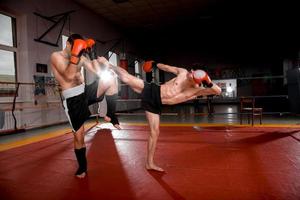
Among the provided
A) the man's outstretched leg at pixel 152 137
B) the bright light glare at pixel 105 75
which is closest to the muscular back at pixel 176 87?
the man's outstretched leg at pixel 152 137

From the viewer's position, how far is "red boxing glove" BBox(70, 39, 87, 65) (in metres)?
1.77

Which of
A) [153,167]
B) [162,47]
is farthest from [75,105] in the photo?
[162,47]

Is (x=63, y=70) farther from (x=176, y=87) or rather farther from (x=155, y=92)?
(x=176, y=87)

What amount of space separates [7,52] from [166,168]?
4788mm

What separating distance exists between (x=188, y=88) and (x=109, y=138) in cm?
194

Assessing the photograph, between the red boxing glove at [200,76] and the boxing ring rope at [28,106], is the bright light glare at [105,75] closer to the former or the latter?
the red boxing glove at [200,76]

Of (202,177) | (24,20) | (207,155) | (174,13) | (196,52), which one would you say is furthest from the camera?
(196,52)

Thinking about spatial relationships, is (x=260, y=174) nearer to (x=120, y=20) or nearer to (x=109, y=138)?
(x=109, y=138)

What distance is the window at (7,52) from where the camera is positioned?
499cm

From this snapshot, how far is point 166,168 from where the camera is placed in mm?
2256

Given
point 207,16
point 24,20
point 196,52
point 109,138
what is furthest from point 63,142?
point 196,52

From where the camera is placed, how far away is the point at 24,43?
5.34 m

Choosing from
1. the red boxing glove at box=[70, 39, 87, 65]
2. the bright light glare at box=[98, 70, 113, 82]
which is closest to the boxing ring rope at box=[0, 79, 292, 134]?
the bright light glare at box=[98, 70, 113, 82]

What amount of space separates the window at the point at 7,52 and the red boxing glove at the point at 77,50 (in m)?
4.01
